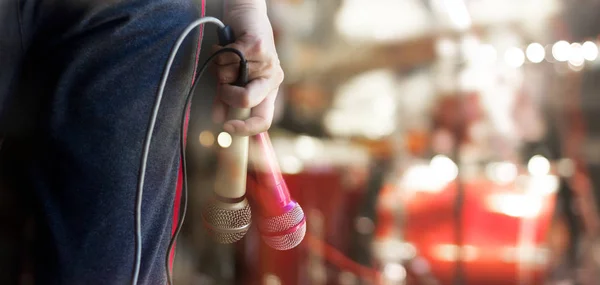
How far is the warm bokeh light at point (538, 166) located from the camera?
98.7 inches

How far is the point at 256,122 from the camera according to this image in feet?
1.65

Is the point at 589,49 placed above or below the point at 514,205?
above

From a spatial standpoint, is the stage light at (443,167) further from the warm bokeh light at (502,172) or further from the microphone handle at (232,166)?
the microphone handle at (232,166)

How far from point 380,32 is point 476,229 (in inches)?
43.7

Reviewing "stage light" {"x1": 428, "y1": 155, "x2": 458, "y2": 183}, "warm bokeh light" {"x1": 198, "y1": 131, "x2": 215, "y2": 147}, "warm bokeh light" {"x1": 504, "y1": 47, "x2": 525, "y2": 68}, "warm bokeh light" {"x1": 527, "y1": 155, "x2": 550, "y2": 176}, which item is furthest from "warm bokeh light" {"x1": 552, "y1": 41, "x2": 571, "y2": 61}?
"warm bokeh light" {"x1": 198, "y1": 131, "x2": 215, "y2": 147}

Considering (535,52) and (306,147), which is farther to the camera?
(535,52)

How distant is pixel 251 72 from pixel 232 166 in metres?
0.09

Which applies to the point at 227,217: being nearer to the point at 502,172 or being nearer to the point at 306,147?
the point at 306,147

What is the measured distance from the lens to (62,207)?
44 centimetres

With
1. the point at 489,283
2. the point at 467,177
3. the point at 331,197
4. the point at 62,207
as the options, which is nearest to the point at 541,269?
the point at 489,283

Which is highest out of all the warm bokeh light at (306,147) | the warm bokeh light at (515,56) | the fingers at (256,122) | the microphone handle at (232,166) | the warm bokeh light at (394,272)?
the fingers at (256,122)

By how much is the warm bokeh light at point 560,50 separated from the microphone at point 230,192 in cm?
250

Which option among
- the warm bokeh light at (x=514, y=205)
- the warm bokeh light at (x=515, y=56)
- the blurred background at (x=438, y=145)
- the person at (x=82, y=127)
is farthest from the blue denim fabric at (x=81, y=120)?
the warm bokeh light at (x=515, y=56)

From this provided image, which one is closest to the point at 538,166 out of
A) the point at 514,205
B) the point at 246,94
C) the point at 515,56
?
the point at 514,205
